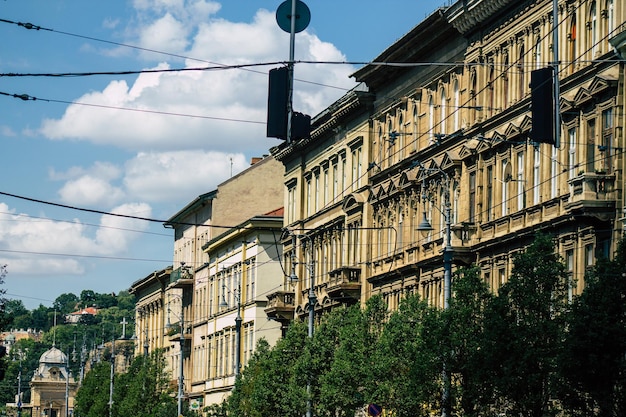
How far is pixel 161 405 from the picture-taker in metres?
99.4

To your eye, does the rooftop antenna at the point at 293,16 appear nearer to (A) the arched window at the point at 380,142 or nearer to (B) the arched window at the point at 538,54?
(B) the arched window at the point at 538,54

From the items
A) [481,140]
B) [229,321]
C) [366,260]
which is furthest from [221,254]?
[481,140]

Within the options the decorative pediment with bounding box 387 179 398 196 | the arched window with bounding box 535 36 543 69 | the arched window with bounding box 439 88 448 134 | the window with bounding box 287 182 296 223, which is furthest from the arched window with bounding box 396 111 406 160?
the window with bounding box 287 182 296 223

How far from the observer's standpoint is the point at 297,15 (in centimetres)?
2594

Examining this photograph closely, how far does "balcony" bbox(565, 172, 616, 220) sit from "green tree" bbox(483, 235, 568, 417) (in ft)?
17.5

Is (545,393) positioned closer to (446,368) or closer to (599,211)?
(446,368)

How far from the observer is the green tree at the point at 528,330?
39.2 m

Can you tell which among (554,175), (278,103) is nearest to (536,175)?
(554,175)

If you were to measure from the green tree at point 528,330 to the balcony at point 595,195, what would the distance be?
5331 mm

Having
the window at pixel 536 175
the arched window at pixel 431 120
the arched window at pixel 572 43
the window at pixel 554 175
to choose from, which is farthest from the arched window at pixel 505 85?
the arched window at pixel 431 120

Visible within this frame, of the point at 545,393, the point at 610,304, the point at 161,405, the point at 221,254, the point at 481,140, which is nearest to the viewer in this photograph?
the point at 610,304

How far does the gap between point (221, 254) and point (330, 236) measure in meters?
28.3

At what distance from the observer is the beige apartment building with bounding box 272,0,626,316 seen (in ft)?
156

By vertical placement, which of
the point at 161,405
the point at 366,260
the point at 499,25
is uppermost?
the point at 499,25
